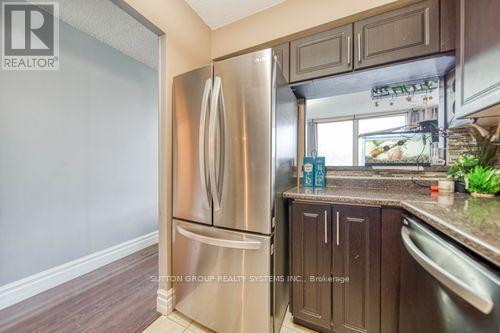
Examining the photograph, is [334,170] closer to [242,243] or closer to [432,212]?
[432,212]

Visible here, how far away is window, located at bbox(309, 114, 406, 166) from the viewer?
Result: 5.64 ft

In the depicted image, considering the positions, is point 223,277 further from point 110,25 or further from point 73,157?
point 110,25

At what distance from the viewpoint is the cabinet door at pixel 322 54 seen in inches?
58.4

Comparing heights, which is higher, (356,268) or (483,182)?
(483,182)

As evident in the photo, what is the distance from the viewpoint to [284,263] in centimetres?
139

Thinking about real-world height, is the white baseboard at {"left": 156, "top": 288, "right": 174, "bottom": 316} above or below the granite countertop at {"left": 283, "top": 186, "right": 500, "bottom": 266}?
below

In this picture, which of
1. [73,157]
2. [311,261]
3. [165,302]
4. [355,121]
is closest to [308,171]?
[355,121]

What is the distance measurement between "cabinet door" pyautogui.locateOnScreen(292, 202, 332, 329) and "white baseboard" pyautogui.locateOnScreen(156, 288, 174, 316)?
0.93 meters

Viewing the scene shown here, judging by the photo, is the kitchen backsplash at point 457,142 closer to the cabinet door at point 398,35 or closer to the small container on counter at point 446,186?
the small container on counter at point 446,186

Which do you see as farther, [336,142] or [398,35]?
[336,142]

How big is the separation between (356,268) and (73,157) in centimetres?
268

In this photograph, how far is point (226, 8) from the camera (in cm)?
183

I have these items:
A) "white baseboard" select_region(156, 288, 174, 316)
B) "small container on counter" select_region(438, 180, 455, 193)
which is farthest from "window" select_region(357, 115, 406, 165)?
"white baseboard" select_region(156, 288, 174, 316)

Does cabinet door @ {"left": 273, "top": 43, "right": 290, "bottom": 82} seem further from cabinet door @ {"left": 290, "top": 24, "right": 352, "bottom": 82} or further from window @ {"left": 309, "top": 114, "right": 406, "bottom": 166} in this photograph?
window @ {"left": 309, "top": 114, "right": 406, "bottom": 166}
